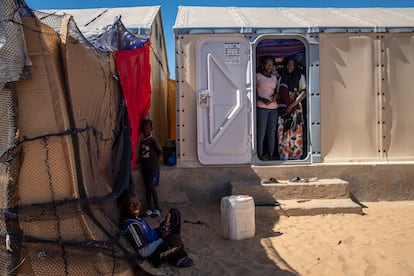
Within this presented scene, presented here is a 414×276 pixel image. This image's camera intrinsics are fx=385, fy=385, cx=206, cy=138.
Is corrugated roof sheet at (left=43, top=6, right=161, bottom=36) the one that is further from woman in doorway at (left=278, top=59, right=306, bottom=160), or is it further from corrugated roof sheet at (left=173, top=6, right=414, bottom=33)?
woman in doorway at (left=278, top=59, right=306, bottom=160)

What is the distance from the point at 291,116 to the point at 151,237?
14.2ft

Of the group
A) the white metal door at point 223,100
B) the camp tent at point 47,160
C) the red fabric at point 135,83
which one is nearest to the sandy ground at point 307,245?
the camp tent at point 47,160

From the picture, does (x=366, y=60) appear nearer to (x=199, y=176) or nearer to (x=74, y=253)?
(x=199, y=176)

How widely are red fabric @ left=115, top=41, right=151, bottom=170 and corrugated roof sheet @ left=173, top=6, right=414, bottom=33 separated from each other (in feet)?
3.77

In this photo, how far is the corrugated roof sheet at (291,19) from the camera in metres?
6.59

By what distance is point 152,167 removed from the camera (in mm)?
5730

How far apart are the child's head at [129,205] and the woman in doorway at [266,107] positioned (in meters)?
3.59

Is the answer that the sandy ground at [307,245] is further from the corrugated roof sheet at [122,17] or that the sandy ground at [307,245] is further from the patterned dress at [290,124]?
the corrugated roof sheet at [122,17]

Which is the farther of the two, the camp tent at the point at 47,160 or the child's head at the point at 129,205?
the child's head at the point at 129,205

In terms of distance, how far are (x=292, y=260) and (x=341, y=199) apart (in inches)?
Result: 92.0

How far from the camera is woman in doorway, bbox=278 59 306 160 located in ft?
23.5

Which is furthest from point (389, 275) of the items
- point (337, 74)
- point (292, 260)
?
point (337, 74)

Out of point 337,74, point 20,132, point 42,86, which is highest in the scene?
point 337,74

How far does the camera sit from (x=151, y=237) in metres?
3.81
